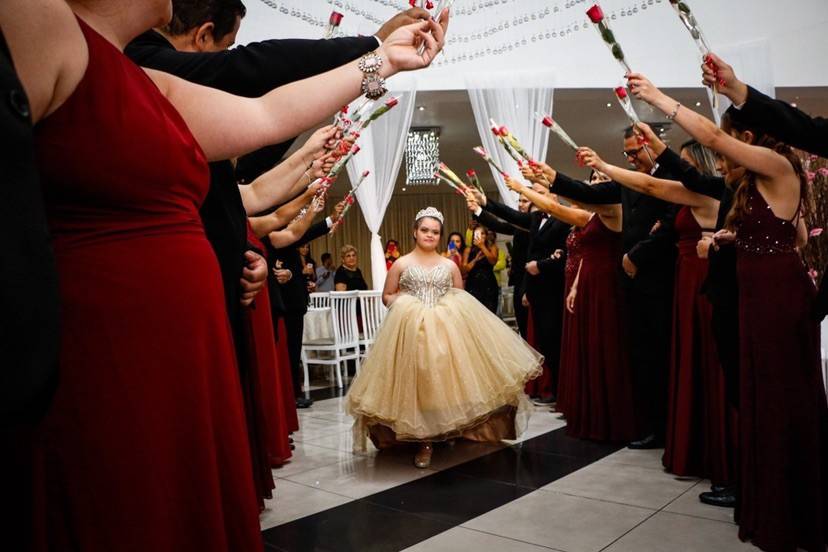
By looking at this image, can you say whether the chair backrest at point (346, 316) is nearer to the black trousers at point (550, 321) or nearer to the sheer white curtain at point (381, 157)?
the sheer white curtain at point (381, 157)

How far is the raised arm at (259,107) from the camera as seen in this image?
110 cm

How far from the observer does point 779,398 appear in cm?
211

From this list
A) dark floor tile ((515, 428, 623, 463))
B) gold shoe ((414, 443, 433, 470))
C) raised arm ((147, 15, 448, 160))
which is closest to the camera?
raised arm ((147, 15, 448, 160))

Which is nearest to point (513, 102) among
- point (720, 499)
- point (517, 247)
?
point (517, 247)

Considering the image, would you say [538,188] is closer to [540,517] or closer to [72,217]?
[540,517]

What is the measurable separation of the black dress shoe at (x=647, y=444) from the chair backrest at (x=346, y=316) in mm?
3511

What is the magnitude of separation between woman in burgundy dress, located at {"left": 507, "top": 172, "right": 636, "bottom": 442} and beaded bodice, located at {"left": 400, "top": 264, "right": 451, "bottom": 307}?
71 cm

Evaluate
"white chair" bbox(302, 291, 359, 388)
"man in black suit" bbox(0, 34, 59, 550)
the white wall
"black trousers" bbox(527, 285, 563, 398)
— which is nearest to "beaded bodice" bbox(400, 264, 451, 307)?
"black trousers" bbox(527, 285, 563, 398)

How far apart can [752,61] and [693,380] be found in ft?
20.3

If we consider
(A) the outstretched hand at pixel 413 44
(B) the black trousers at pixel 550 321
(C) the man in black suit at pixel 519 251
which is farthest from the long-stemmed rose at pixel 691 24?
(C) the man in black suit at pixel 519 251

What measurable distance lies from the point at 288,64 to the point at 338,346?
5286 mm

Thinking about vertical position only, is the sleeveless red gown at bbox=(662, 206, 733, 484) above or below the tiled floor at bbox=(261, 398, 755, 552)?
above

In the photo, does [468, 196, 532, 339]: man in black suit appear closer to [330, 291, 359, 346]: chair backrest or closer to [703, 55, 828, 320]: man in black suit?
[330, 291, 359, 346]: chair backrest

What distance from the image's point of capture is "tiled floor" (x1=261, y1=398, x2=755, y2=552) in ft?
7.61
